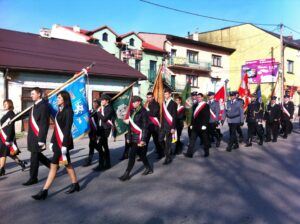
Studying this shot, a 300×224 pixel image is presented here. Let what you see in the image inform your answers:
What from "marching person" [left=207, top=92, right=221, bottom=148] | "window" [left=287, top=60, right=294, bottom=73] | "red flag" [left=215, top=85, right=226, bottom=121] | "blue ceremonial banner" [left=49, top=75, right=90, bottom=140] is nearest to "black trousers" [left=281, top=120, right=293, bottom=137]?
"red flag" [left=215, top=85, right=226, bottom=121]

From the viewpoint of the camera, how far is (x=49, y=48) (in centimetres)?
2567

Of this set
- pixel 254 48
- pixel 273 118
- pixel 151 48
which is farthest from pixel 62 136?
pixel 254 48

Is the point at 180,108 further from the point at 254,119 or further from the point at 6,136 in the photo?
the point at 6,136

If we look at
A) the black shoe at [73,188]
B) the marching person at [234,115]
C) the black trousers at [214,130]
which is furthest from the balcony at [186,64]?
the black shoe at [73,188]

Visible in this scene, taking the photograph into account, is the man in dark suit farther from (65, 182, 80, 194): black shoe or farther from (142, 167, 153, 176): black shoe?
(65, 182, 80, 194): black shoe

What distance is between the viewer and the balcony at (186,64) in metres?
40.7

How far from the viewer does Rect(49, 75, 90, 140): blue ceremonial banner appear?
7484 millimetres

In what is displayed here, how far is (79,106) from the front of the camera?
763 cm

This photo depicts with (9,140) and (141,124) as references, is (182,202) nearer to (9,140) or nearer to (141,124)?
(141,124)

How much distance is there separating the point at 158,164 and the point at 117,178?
1.69m

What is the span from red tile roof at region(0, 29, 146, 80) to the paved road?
1383 cm

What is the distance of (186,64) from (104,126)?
34491 mm

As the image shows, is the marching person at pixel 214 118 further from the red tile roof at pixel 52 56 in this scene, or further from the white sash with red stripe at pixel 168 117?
the red tile roof at pixel 52 56

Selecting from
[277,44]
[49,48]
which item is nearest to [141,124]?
[49,48]
